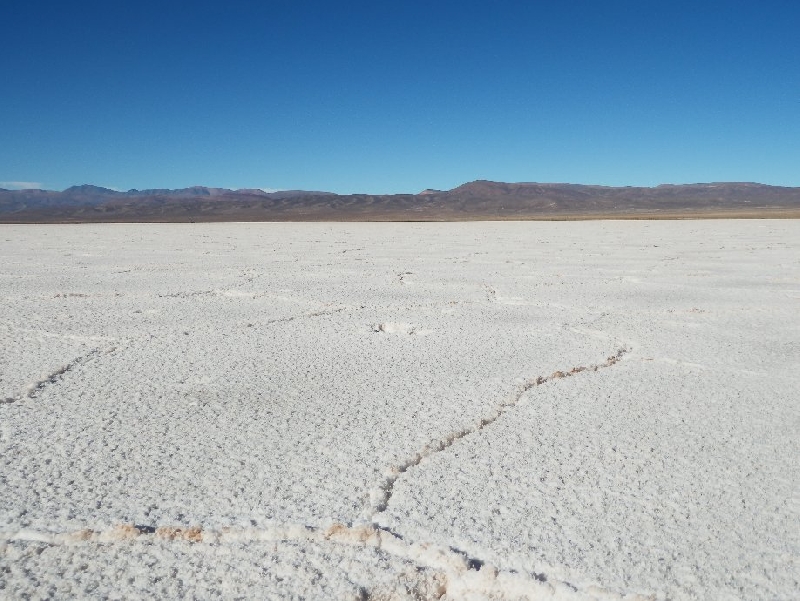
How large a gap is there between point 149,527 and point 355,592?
350 mm

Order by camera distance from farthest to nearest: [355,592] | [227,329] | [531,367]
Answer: [227,329], [531,367], [355,592]

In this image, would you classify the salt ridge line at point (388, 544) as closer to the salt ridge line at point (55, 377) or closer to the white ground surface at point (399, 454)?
the white ground surface at point (399, 454)

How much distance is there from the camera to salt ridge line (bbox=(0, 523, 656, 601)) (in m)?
0.83

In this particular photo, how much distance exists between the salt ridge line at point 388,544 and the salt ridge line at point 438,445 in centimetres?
6

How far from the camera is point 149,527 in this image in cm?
98

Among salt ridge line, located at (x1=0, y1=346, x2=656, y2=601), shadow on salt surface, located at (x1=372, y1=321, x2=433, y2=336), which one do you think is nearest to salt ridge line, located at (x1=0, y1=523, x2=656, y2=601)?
salt ridge line, located at (x1=0, y1=346, x2=656, y2=601)

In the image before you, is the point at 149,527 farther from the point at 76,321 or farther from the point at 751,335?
the point at 751,335

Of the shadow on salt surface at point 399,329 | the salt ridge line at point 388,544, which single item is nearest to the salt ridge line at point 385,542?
the salt ridge line at point 388,544

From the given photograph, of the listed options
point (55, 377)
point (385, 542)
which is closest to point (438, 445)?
point (385, 542)

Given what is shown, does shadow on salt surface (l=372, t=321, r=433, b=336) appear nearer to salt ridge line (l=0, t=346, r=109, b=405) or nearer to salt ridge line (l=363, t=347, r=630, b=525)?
salt ridge line (l=363, t=347, r=630, b=525)

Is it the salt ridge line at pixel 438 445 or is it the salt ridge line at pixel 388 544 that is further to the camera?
the salt ridge line at pixel 438 445

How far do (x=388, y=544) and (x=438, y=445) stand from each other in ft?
1.28

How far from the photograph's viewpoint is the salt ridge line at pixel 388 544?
0.83 m

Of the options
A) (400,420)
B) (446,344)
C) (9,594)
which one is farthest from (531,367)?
(9,594)
